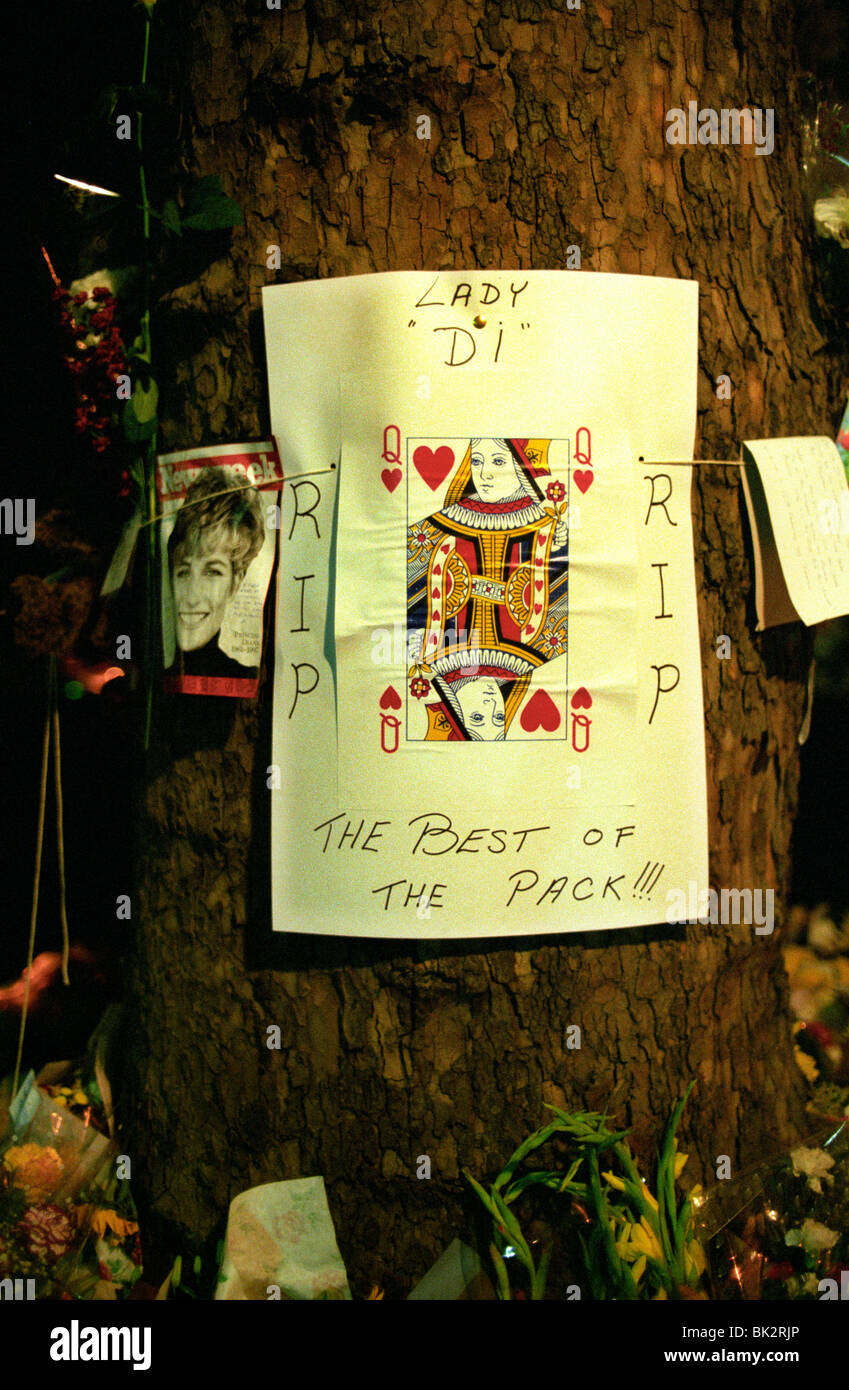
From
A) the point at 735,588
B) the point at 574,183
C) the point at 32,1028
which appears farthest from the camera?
the point at 32,1028

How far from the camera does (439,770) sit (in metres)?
1.44

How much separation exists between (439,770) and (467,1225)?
808mm

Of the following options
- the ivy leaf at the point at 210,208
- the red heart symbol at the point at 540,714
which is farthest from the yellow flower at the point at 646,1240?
the ivy leaf at the point at 210,208

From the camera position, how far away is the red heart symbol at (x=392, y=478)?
4.67 ft

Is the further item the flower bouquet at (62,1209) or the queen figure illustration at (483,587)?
the flower bouquet at (62,1209)

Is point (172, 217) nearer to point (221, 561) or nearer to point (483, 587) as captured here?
point (221, 561)

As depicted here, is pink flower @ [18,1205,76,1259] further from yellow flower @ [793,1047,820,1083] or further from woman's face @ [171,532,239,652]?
yellow flower @ [793,1047,820,1083]

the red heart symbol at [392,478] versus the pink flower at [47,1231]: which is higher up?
the red heart symbol at [392,478]

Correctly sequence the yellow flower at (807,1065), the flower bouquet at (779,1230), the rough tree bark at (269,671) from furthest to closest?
the yellow flower at (807,1065) < the flower bouquet at (779,1230) < the rough tree bark at (269,671)

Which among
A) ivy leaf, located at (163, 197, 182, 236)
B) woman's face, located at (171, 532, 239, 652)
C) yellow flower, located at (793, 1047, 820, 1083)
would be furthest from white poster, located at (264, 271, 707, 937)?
yellow flower, located at (793, 1047, 820, 1083)

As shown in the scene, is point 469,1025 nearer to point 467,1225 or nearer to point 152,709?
point 467,1225

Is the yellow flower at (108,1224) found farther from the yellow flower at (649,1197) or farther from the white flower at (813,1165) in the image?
the white flower at (813,1165)

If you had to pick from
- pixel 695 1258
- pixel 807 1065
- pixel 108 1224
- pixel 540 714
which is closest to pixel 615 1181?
pixel 695 1258

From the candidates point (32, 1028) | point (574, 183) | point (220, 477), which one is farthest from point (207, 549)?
point (32, 1028)
